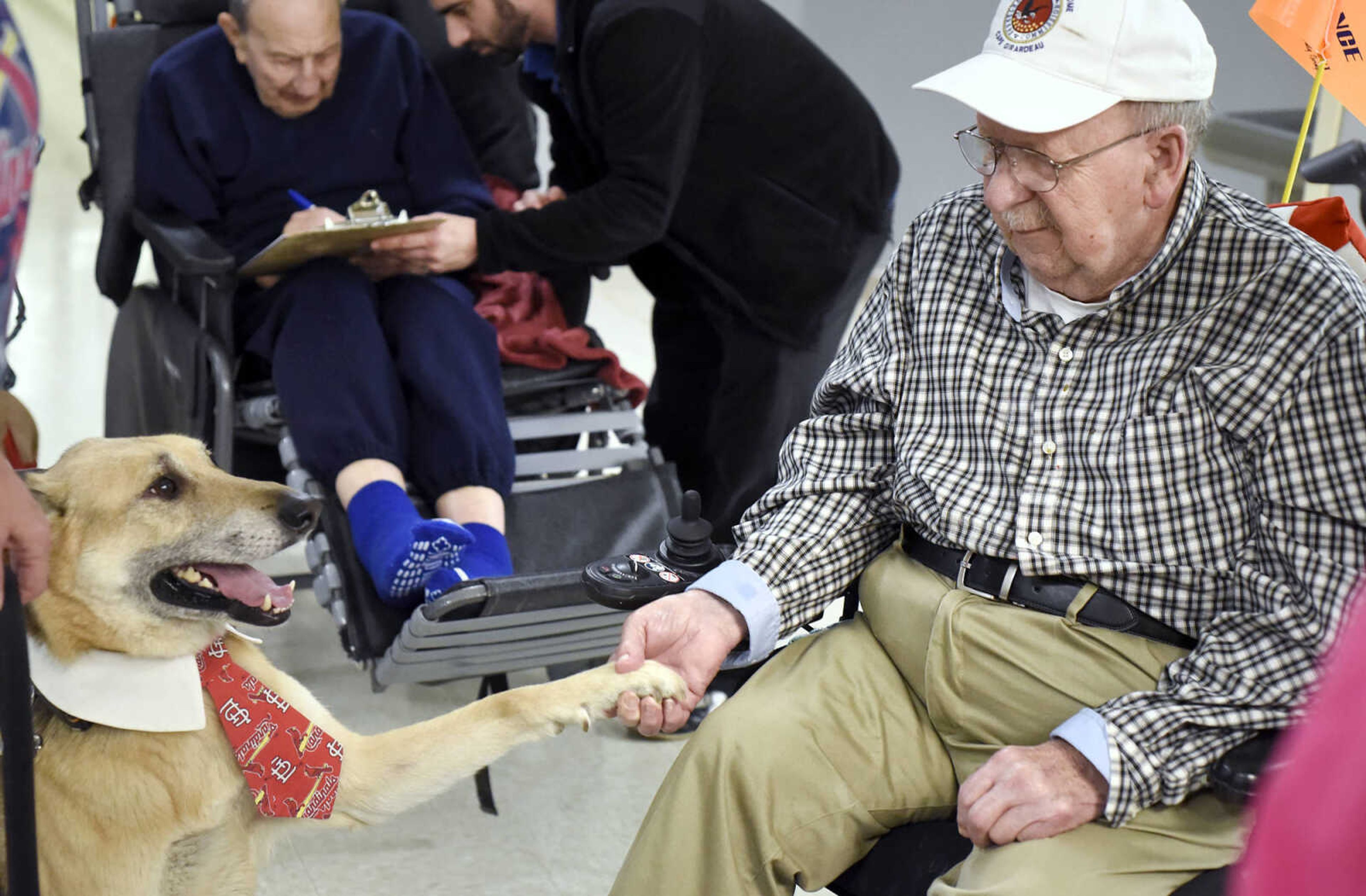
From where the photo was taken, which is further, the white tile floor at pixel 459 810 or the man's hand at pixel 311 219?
the man's hand at pixel 311 219

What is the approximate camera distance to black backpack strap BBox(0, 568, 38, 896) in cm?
121

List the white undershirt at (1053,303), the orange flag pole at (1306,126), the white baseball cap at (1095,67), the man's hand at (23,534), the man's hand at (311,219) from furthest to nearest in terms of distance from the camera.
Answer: the man's hand at (311,219)
the orange flag pole at (1306,126)
the white undershirt at (1053,303)
the white baseball cap at (1095,67)
the man's hand at (23,534)

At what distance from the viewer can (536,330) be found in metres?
2.67

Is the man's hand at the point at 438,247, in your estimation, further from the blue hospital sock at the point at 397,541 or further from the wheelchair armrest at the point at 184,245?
the blue hospital sock at the point at 397,541

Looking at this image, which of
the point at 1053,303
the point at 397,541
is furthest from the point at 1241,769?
the point at 397,541

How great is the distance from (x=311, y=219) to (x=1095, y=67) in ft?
4.91

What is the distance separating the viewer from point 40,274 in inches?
199

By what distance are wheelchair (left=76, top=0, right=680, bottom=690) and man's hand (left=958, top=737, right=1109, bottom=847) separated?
35.8 inches

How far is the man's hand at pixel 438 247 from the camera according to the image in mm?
2467

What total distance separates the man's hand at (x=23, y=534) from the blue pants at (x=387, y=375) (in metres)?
1.11

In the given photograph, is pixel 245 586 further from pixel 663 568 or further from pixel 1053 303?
pixel 1053 303

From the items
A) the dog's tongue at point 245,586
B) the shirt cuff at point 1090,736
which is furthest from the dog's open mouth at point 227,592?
the shirt cuff at point 1090,736

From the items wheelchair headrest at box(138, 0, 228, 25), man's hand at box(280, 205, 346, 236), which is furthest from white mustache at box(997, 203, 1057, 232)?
wheelchair headrest at box(138, 0, 228, 25)

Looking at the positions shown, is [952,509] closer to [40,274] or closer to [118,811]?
[118,811]
